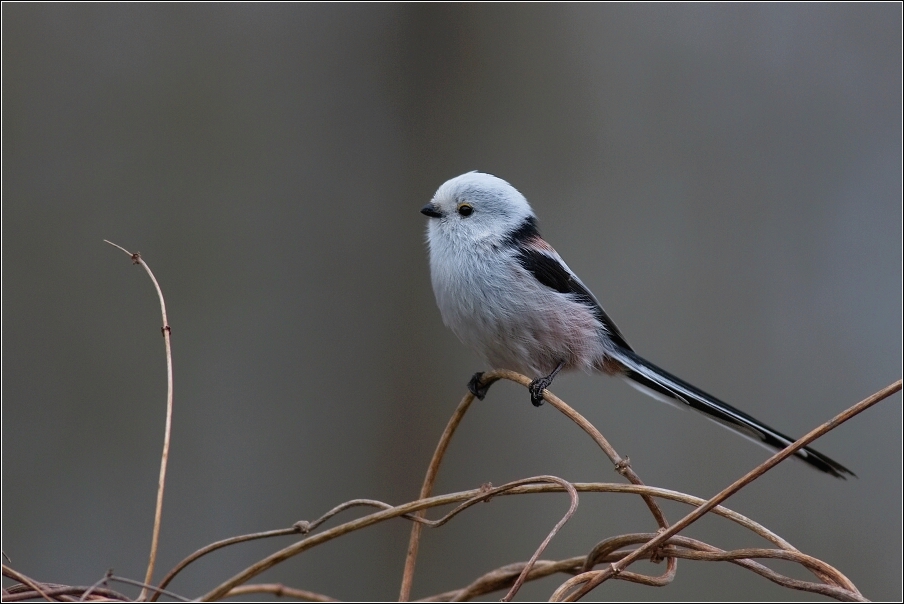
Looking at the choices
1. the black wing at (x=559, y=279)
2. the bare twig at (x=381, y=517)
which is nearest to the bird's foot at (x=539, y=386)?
the black wing at (x=559, y=279)

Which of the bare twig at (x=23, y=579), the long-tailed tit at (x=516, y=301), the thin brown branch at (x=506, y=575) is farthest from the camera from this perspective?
the long-tailed tit at (x=516, y=301)

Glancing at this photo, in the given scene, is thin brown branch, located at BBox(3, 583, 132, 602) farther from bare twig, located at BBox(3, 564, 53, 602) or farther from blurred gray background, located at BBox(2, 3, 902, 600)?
blurred gray background, located at BBox(2, 3, 902, 600)

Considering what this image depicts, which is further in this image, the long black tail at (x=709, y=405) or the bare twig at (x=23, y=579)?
the long black tail at (x=709, y=405)

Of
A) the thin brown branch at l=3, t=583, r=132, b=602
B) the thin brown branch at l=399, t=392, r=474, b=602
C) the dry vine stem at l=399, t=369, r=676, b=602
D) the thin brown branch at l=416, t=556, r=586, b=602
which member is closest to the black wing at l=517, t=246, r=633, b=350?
the dry vine stem at l=399, t=369, r=676, b=602

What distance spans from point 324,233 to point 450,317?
161 cm

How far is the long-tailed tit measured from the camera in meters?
1.79

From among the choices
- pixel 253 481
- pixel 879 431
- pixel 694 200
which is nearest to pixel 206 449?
pixel 253 481

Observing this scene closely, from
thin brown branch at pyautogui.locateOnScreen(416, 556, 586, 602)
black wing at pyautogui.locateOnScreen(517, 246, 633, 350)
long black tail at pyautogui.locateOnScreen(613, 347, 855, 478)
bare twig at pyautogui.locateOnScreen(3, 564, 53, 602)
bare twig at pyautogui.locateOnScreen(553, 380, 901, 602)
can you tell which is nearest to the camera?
bare twig at pyautogui.locateOnScreen(553, 380, 901, 602)

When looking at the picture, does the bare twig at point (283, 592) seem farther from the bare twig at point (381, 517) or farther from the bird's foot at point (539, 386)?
the bird's foot at point (539, 386)

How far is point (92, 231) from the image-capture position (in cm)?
283

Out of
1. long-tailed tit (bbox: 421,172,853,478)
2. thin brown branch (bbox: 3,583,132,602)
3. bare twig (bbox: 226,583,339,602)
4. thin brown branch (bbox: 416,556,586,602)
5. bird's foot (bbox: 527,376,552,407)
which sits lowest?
bare twig (bbox: 226,583,339,602)

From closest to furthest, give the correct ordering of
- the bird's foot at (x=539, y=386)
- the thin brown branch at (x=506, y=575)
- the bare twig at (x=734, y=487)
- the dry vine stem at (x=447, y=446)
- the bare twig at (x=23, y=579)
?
1. the bare twig at (x=734, y=487)
2. the bare twig at (x=23, y=579)
3. the dry vine stem at (x=447, y=446)
4. the thin brown branch at (x=506, y=575)
5. the bird's foot at (x=539, y=386)

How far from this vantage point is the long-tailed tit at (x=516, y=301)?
5.87 feet

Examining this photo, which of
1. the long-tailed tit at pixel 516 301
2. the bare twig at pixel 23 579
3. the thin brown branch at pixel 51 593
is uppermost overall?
the long-tailed tit at pixel 516 301
